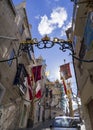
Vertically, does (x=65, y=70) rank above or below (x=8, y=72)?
above

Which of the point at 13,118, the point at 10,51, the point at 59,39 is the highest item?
the point at 10,51

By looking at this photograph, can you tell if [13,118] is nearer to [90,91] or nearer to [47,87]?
[90,91]

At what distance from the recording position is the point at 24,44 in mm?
11156

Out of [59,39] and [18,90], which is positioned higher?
[59,39]

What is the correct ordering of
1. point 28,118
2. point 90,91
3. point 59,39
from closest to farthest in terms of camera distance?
point 90,91
point 59,39
point 28,118

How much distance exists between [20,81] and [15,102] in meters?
1.93

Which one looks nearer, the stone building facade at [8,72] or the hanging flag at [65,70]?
the stone building facade at [8,72]

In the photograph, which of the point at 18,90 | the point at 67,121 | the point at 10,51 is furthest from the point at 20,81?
the point at 67,121

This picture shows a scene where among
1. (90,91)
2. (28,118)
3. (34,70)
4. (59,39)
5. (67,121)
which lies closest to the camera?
(90,91)

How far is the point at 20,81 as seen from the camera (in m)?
14.7

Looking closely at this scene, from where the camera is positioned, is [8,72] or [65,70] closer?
[8,72]

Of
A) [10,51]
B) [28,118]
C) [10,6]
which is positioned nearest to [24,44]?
[10,51]

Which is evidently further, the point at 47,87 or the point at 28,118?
the point at 47,87

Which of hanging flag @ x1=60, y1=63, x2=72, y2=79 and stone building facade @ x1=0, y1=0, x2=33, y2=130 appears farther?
hanging flag @ x1=60, y1=63, x2=72, y2=79
